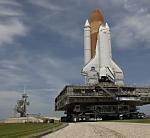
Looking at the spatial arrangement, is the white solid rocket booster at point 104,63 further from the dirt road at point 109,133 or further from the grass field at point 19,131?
the dirt road at point 109,133

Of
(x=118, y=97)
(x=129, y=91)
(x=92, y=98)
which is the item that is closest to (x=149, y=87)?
(x=129, y=91)

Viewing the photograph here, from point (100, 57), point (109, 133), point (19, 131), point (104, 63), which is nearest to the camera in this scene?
point (109, 133)

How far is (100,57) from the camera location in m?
107

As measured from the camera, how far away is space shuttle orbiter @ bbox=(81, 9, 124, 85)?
106188mm

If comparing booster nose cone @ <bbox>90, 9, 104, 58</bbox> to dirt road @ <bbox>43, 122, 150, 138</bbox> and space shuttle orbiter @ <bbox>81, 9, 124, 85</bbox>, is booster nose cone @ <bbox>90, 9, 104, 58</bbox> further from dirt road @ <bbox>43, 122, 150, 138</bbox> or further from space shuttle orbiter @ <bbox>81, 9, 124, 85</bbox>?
dirt road @ <bbox>43, 122, 150, 138</bbox>

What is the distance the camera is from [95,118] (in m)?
105

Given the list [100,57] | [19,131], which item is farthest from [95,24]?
[19,131]

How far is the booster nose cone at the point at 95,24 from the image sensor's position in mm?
112312

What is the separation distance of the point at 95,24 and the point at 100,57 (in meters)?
13.2

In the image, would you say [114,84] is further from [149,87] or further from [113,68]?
[149,87]

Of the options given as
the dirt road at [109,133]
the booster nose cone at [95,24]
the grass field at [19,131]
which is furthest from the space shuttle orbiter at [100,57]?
the dirt road at [109,133]

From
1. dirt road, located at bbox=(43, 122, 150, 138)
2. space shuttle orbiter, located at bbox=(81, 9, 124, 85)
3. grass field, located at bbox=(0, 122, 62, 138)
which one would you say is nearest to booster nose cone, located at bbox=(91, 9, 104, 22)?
space shuttle orbiter, located at bbox=(81, 9, 124, 85)

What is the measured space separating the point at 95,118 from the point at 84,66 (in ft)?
59.3

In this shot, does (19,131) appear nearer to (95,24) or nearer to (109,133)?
(109,133)
